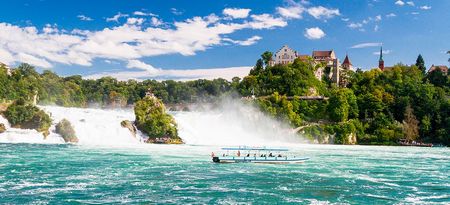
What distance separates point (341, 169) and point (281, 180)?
8.40m

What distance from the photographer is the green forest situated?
81500 millimetres

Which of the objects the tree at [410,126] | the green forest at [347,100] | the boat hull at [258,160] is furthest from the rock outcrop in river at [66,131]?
the tree at [410,126]

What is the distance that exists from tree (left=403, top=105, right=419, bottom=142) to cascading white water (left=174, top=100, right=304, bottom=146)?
62.9ft

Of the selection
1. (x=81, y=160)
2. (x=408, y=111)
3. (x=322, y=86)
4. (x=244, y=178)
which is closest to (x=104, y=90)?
(x=322, y=86)

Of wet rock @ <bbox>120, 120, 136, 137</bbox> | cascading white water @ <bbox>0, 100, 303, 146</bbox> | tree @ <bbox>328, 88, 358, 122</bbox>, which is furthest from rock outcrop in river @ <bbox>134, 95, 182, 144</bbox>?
tree @ <bbox>328, 88, 358, 122</bbox>

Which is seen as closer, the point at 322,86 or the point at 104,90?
the point at 322,86

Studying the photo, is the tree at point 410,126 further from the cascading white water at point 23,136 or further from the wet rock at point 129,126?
the cascading white water at point 23,136

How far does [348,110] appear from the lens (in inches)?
3425

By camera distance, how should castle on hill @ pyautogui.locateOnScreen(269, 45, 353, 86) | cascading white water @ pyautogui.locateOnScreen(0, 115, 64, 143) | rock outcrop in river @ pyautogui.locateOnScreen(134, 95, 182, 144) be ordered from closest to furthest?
cascading white water @ pyautogui.locateOnScreen(0, 115, 64, 143)
rock outcrop in river @ pyautogui.locateOnScreen(134, 95, 182, 144)
castle on hill @ pyautogui.locateOnScreen(269, 45, 353, 86)

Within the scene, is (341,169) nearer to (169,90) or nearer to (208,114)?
(208,114)

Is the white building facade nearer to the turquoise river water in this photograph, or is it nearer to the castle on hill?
the castle on hill

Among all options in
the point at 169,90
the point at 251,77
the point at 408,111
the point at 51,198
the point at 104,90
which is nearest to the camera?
the point at 51,198

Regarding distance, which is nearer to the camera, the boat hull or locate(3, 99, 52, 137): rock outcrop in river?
the boat hull

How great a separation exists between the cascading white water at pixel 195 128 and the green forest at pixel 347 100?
3.26 meters
